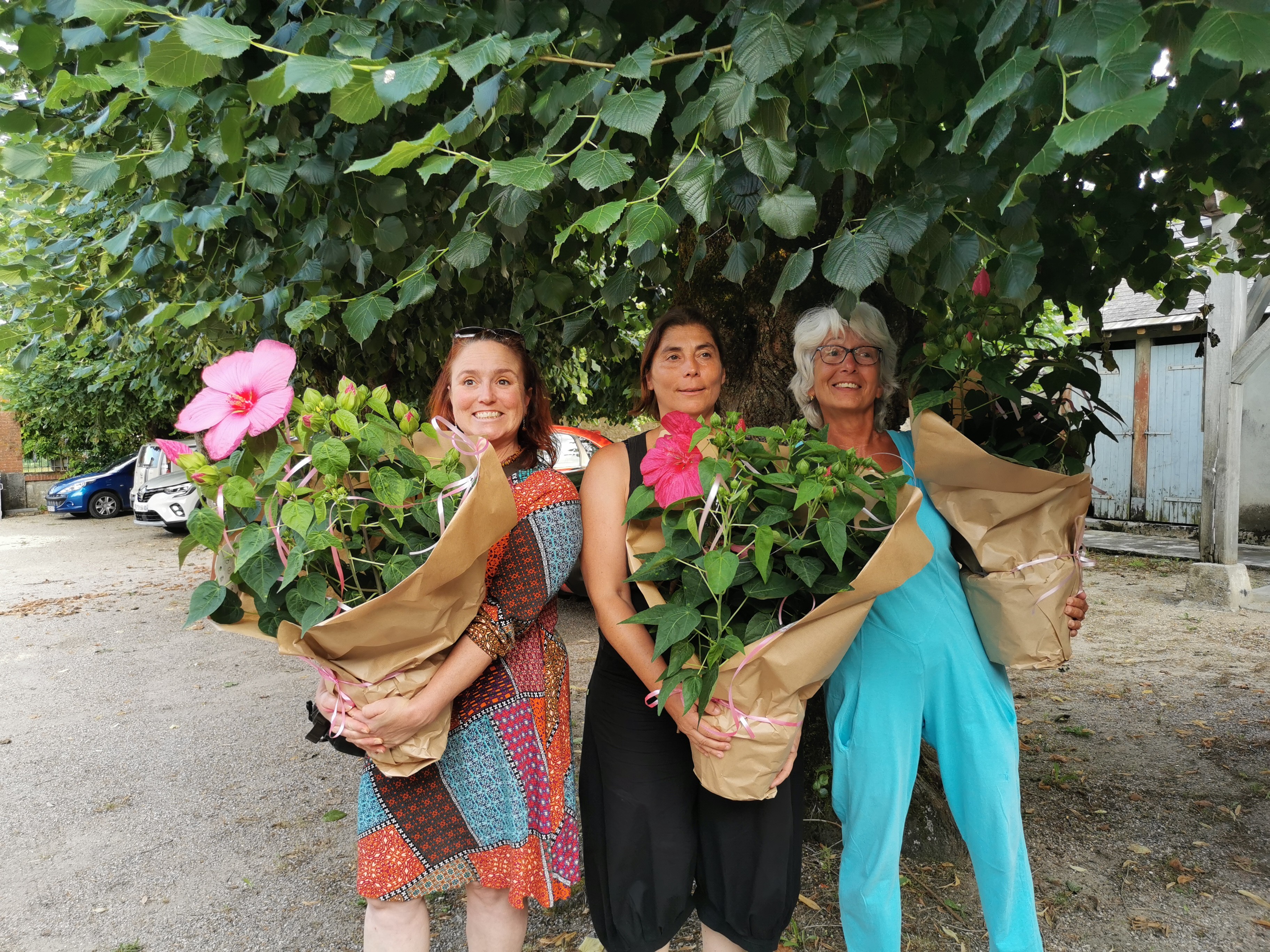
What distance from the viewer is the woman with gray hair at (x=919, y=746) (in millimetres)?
1861

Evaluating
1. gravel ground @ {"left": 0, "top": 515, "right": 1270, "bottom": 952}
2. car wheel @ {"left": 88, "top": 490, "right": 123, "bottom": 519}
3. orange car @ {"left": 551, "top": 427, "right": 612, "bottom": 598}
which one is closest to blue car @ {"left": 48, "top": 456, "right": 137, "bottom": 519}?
car wheel @ {"left": 88, "top": 490, "right": 123, "bottom": 519}

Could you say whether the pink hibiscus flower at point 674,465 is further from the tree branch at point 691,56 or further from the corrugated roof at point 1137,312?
the corrugated roof at point 1137,312

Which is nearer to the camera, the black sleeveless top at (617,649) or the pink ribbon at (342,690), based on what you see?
the pink ribbon at (342,690)

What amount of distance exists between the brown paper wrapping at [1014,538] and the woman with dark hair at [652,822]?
0.60 metres

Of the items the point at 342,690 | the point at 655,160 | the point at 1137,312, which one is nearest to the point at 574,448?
the point at 655,160

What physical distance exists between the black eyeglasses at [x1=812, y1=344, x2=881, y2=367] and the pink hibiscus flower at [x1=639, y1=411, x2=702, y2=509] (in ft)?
1.81

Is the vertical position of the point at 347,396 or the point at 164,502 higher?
the point at 347,396

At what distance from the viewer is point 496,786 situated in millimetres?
1828

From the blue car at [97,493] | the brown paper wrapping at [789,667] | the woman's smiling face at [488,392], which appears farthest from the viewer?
the blue car at [97,493]

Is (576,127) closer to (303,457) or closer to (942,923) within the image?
(303,457)

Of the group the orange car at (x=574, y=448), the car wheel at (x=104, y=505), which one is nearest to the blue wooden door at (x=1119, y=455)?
the orange car at (x=574, y=448)

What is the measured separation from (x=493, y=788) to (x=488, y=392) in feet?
3.01

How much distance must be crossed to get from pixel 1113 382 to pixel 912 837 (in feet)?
35.3

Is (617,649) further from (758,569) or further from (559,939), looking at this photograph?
(559,939)
